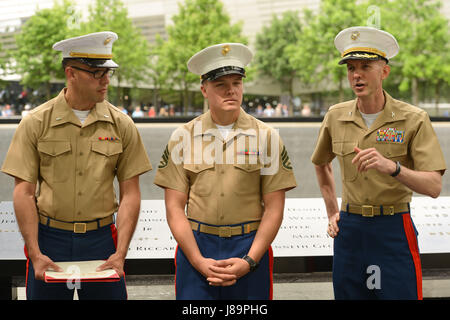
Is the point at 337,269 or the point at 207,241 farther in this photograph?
the point at 337,269

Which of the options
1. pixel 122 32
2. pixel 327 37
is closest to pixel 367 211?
pixel 327 37

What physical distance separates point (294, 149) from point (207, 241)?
13072 mm

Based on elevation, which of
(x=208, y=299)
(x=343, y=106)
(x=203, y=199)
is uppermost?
(x=343, y=106)

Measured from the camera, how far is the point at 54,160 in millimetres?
2717

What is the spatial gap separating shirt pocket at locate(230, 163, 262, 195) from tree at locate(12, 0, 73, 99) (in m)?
37.1

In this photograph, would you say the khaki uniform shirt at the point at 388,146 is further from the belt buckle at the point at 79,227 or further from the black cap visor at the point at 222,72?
the belt buckle at the point at 79,227

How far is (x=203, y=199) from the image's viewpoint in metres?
2.63

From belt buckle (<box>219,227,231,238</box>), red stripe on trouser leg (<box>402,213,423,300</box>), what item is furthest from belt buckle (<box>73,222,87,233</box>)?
red stripe on trouser leg (<box>402,213,423,300</box>)

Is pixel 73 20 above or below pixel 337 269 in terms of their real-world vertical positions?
above

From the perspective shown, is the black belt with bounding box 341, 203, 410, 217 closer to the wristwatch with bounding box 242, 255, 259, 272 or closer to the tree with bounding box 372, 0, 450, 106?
the wristwatch with bounding box 242, 255, 259, 272

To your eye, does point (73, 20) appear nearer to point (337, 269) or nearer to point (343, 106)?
point (343, 106)

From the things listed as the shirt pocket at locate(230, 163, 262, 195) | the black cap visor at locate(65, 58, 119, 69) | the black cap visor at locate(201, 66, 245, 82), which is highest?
the black cap visor at locate(65, 58, 119, 69)

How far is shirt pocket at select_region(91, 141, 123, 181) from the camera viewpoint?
2.74 metres

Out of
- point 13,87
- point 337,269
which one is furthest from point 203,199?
point 13,87
